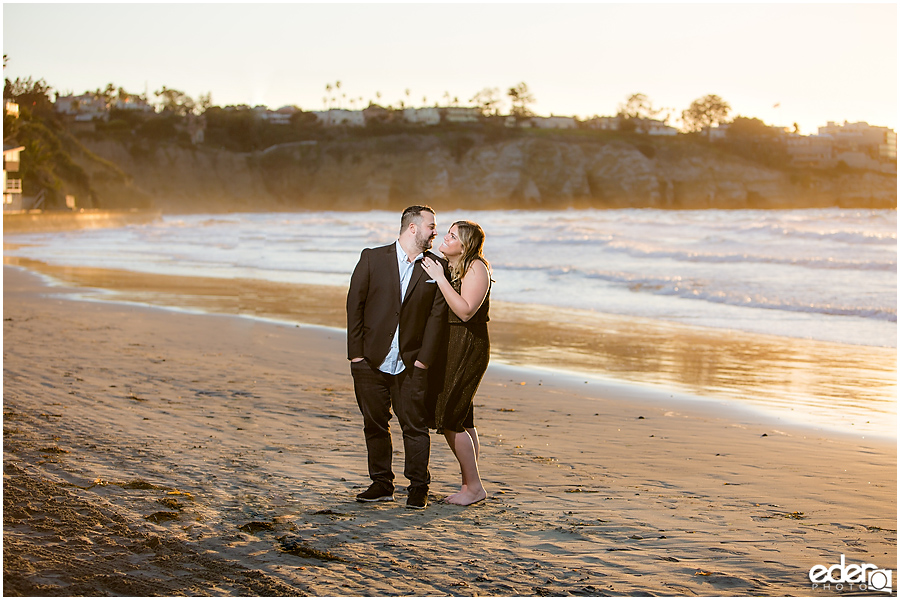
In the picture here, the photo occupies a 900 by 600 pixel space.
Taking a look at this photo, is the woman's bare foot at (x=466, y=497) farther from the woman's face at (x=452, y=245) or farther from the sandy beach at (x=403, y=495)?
the woman's face at (x=452, y=245)

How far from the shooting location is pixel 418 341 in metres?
4.62

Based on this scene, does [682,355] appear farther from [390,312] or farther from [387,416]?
[390,312]

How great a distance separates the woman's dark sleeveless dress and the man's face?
0.42 m

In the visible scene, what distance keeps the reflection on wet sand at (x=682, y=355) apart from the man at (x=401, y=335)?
4.08m

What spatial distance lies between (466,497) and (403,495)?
0.42 metres

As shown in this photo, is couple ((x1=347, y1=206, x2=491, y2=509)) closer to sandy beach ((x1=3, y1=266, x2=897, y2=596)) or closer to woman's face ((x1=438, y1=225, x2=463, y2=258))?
woman's face ((x1=438, y1=225, x2=463, y2=258))

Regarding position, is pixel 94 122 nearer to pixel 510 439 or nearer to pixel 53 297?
pixel 53 297

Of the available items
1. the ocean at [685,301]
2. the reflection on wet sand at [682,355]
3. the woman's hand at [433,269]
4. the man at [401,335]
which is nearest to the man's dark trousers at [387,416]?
the man at [401,335]

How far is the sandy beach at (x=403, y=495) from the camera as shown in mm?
3580

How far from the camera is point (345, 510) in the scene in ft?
14.6

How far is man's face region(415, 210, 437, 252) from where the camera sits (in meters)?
4.57

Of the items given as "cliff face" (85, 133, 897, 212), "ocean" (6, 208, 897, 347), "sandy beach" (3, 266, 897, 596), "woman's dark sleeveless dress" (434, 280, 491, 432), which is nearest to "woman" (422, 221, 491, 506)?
"woman's dark sleeveless dress" (434, 280, 491, 432)

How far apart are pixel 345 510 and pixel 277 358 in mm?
5355

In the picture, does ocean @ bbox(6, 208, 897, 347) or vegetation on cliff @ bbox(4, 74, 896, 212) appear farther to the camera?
vegetation on cliff @ bbox(4, 74, 896, 212)
